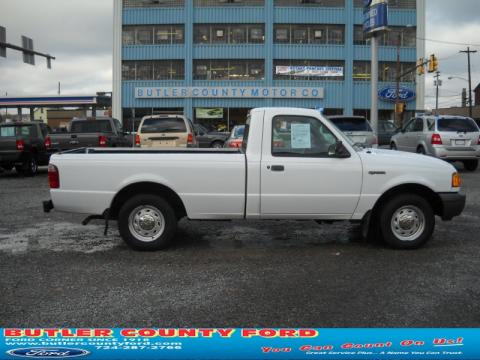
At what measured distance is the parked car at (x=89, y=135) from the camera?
15.9 metres

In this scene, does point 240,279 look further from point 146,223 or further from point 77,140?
point 77,140

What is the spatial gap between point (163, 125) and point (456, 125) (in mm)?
8986

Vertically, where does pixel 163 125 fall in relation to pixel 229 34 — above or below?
below

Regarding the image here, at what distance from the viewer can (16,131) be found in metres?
16.3

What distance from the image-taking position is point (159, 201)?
6.22 metres

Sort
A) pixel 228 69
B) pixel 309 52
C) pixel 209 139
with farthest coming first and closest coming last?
pixel 228 69 < pixel 309 52 < pixel 209 139

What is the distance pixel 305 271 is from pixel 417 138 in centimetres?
1278

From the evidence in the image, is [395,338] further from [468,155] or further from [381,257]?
[468,155]

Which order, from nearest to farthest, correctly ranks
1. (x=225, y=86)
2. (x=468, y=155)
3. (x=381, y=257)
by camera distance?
(x=381, y=257), (x=468, y=155), (x=225, y=86)

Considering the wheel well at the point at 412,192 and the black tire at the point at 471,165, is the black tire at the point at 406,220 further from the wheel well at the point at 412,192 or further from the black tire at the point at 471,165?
the black tire at the point at 471,165

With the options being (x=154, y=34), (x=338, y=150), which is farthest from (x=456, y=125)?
(x=154, y=34)

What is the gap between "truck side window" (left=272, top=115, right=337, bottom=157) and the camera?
20.6ft

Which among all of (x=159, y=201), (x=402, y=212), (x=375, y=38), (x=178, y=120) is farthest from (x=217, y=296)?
(x=375, y=38)

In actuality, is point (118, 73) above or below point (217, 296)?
above
